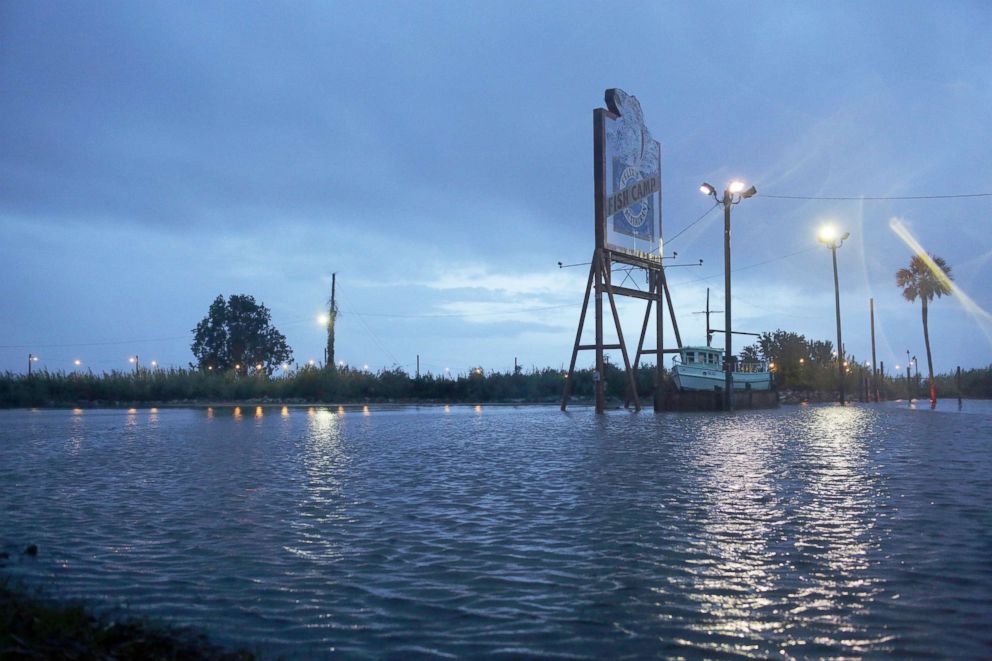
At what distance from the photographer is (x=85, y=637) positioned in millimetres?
3973

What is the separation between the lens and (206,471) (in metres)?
11.7

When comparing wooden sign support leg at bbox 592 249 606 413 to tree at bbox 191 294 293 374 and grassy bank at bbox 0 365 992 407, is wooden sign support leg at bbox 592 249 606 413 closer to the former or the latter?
grassy bank at bbox 0 365 992 407

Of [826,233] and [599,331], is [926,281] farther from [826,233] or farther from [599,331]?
[599,331]

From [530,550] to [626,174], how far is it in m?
28.7

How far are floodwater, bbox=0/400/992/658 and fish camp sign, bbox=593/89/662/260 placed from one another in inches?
805

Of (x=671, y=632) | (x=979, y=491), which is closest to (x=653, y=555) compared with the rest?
(x=671, y=632)

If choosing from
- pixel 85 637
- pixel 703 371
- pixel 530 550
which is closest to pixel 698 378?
pixel 703 371

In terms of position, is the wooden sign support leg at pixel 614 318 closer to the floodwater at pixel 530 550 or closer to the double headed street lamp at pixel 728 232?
the double headed street lamp at pixel 728 232

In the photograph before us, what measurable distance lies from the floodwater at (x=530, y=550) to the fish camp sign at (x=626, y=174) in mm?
20447

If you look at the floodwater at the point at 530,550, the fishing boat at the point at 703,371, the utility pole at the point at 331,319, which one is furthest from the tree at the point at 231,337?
the floodwater at the point at 530,550

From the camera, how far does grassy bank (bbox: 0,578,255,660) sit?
3682 mm

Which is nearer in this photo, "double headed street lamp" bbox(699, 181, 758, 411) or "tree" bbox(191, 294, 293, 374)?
"double headed street lamp" bbox(699, 181, 758, 411)

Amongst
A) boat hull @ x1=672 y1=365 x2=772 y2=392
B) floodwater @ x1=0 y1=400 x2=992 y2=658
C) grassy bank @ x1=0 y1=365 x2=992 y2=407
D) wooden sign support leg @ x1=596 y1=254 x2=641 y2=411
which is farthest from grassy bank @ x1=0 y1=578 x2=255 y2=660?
grassy bank @ x1=0 y1=365 x2=992 y2=407

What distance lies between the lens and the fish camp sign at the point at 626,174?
105 feet
